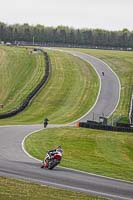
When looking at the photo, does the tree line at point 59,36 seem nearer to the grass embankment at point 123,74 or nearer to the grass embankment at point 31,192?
the grass embankment at point 123,74

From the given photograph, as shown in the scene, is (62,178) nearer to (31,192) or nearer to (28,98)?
(31,192)

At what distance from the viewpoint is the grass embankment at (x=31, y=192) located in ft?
65.3

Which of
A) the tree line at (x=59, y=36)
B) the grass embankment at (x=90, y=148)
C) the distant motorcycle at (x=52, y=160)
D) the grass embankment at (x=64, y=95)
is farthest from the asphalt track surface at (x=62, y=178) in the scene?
the tree line at (x=59, y=36)

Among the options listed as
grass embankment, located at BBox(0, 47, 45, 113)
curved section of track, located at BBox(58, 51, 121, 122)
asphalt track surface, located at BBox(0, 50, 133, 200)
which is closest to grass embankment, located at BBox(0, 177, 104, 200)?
asphalt track surface, located at BBox(0, 50, 133, 200)

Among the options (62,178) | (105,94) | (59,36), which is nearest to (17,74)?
(105,94)

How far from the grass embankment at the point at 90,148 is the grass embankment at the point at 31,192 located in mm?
5922

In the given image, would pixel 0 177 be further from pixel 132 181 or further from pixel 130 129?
pixel 130 129

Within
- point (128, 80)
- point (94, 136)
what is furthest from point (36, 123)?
point (128, 80)

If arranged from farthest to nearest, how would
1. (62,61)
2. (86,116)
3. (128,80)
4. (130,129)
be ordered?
(62,61)
(128,80)
(86,116)
(130,129)

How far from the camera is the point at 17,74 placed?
3408 inches

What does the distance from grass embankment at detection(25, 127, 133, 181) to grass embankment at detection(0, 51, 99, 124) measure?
1318 centimetres

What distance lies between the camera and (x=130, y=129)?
5134 cm

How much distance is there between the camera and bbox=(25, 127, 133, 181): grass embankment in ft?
98.0

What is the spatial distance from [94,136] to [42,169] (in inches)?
742
